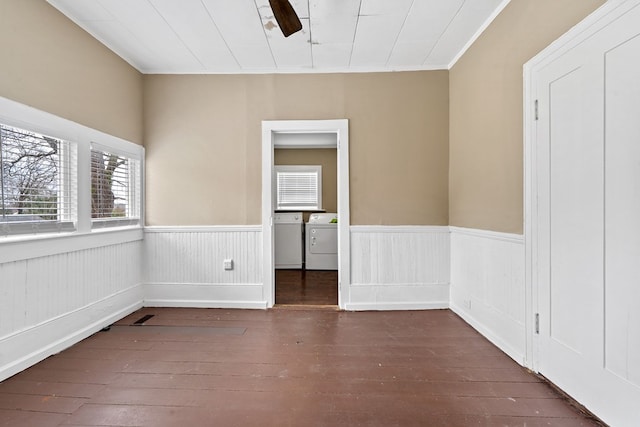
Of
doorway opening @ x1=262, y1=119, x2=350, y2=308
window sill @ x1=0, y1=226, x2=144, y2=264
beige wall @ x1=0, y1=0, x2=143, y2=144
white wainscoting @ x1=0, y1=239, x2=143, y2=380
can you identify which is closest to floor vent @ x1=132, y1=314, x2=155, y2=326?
white wainscoting @ x1=0, y1=239, x2=143, y2=380

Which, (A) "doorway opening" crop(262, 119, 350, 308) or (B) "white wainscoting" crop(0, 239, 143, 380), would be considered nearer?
(B) "white wainscoting" crop(0, 239, 143, 380)

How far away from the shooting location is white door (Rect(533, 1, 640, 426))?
1261 millimetres

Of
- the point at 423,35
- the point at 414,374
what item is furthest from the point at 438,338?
the point at 423,35

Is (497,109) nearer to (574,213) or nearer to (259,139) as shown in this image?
(574,213)

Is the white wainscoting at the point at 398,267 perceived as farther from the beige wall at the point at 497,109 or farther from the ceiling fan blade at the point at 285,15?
the ceiling fan blade at the point at 285,15

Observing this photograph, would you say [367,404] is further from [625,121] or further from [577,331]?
[625,121]

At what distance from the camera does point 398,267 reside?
2969mm

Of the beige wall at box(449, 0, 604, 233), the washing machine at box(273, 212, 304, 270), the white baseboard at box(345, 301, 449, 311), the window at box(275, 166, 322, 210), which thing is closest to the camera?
the beige wall at box(449, 0, 604, 233)

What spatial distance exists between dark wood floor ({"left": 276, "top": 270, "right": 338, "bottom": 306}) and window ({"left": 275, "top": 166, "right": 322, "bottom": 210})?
1402 mm

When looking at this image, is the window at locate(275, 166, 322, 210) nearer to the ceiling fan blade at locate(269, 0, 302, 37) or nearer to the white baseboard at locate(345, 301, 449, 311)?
the white baseboard at locate(345, 301, 449, 311)

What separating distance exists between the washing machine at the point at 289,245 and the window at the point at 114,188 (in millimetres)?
2349

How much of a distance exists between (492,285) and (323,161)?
392cm

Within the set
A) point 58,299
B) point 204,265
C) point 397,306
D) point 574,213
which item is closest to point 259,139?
point 204,265

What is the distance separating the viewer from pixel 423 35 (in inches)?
95.0
